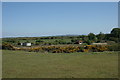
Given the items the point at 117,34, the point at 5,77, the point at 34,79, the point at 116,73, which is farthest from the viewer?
the point at 117,34

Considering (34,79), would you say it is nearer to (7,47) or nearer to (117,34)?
(7,47)

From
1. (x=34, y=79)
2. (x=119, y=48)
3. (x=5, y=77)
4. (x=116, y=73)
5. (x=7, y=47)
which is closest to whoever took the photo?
(x=34, y=79)

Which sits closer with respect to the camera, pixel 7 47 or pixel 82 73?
pixel 82 73

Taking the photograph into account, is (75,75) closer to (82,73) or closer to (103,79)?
(82,73)

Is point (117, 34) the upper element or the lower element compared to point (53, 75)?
upper

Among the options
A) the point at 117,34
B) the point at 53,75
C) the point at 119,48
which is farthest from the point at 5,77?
the point at 117,34

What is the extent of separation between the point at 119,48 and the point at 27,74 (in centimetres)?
1486

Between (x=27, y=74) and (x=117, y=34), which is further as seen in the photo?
(x=117, y=34)

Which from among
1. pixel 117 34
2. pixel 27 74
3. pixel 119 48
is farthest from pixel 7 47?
pixel 117 34

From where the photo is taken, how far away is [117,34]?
40.1 m

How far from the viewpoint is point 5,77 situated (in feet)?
23.2

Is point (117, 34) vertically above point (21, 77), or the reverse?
point (117, 34)

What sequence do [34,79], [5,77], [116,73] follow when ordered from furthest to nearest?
1. [116,73]
2. [5,77]
3. [34,79]

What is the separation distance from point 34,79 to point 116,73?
137 inches
